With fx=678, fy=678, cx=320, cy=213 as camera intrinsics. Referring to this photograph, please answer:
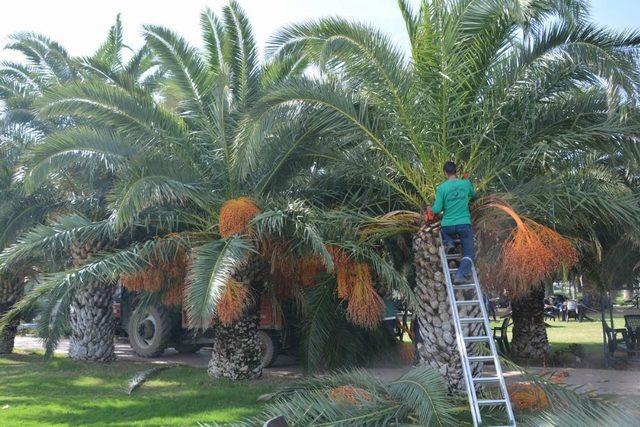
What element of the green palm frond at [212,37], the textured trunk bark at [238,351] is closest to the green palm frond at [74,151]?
the green palm frond at [212,37]

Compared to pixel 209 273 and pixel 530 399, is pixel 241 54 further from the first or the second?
pixel 530 399

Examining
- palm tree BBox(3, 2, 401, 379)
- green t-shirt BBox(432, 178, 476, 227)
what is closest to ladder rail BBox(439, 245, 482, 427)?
green t-shirt BBox(432, 178, 476, 227)

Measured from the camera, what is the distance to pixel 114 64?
51.7ft

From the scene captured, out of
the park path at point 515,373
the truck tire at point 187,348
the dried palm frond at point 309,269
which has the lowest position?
the park path at point 515,373

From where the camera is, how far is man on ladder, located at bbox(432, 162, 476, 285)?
9164 mm

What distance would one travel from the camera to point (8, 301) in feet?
56.1

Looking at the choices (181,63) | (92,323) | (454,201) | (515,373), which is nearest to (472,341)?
(454,201)

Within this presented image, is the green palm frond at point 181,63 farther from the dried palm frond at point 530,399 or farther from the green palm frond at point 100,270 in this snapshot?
the dried palm frond at point 530,399

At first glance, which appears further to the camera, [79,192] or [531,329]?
[531,329]

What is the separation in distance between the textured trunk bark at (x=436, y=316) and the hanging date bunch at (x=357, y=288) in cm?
73

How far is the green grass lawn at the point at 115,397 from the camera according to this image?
9.16 meters

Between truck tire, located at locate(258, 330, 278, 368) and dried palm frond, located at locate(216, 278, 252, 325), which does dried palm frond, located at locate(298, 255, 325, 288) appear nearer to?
dried palm frond, located at locate(216, 278, 252, 325)

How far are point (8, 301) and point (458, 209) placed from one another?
12726 millimetres

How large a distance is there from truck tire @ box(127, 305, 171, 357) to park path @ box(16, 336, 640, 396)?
0.27 meters
